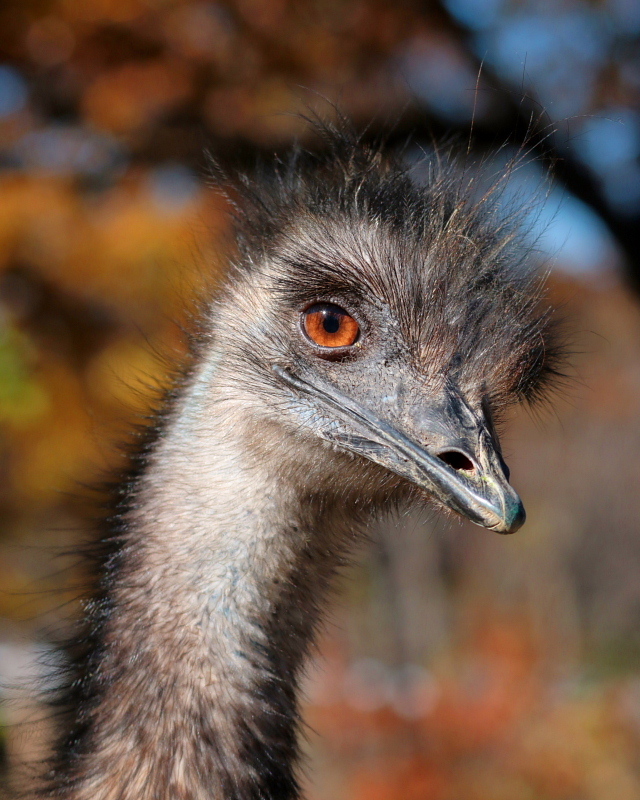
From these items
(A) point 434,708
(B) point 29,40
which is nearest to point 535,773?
(A) point 434,708

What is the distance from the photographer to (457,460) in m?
1.67

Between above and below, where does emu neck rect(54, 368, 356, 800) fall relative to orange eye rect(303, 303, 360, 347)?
below

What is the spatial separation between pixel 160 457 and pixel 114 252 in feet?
11.3

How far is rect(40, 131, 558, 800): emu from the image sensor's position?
5.40ft

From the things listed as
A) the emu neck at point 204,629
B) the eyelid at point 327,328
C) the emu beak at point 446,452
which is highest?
the eyelid at point 327,328

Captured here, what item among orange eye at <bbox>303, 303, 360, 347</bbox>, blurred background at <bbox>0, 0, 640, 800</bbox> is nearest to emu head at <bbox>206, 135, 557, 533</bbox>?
orange eye at <bbox>303, 303, 360, 347</bbox>

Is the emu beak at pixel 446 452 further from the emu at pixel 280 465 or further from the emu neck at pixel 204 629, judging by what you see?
the emu neck at pixel 204 629

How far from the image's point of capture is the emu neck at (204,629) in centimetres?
163

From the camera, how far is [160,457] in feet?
6.16

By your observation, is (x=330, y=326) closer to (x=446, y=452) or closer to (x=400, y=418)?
(x=400, y=418)

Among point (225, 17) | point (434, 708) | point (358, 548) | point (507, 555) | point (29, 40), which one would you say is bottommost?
point (434, 708)

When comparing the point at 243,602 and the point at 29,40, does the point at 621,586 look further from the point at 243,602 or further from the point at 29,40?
the point at 243,602

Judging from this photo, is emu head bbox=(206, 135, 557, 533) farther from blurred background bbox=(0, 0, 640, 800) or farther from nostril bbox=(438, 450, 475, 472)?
blurred background bbox=(0, 0, 640, 800)

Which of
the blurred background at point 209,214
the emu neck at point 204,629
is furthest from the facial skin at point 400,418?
the blurred background at point 209,214
